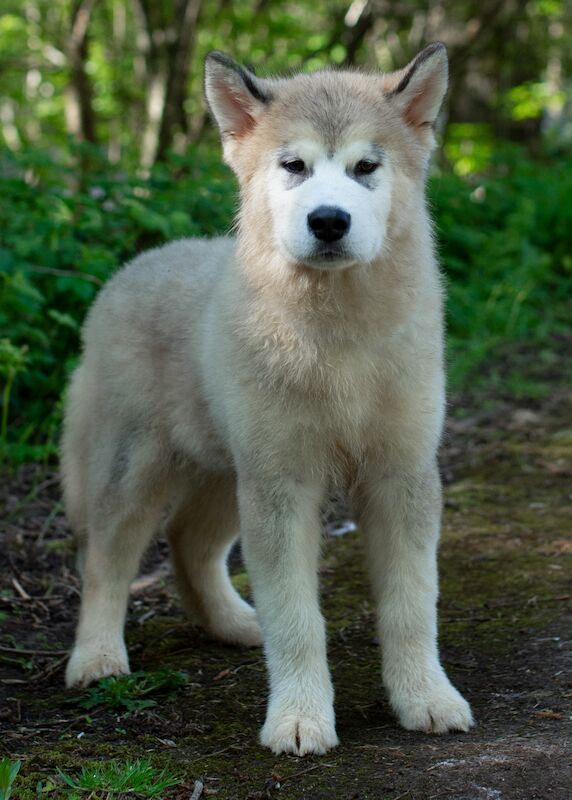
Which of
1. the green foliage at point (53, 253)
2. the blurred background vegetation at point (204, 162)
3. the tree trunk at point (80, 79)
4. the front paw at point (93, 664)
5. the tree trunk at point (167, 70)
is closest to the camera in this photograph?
the front paw at point (93, 664)

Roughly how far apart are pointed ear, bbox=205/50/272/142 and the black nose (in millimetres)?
694

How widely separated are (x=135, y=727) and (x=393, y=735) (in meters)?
0.91

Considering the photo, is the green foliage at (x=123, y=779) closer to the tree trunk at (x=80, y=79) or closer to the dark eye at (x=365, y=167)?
the dark eye at (x=365, y=167)

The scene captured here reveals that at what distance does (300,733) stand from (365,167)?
186 centimetres

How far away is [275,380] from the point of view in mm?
3824

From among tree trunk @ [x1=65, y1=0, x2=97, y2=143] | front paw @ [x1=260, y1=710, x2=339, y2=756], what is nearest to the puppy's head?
front paw @ [x1=260, y1=710, x2=339, y2=756]

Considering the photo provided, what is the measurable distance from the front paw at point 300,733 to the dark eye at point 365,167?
1.79 meters

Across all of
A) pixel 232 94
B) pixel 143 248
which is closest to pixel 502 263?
pixel 143 248

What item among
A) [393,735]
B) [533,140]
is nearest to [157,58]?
[533,140]

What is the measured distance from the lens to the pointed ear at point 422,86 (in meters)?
3.96

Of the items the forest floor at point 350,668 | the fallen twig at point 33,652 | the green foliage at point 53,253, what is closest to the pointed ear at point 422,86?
the forest floor at point 350,668

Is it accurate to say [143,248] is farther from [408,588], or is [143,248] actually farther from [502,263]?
[408,588]

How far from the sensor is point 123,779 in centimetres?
331

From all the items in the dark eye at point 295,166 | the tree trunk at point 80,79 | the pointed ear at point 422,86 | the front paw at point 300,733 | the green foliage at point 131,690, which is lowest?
the green foliage at point 131,690
